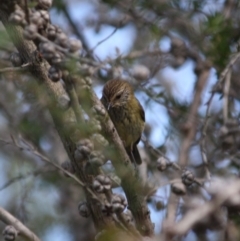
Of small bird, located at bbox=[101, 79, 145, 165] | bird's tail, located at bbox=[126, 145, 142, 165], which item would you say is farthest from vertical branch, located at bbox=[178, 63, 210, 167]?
small bird, located at bbox=[101, 79, 145, 165]

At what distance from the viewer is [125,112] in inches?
315

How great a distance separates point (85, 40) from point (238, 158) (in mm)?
3399

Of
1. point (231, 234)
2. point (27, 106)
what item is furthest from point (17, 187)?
point (231, 234)

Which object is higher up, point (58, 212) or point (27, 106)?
point (27, 106)

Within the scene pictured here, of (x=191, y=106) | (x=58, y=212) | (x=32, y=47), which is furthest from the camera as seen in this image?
(x=58, y=212)

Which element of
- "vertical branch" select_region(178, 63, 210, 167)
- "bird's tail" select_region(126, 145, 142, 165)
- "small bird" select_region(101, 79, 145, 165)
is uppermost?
"small bird" select_region(101, 79, 145, 165)

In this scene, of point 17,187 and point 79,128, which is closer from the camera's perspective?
point 79,128

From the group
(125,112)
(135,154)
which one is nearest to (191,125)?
(135,154)

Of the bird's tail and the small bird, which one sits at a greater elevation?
the small bird

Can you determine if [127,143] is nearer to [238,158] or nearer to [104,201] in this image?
[238,158]

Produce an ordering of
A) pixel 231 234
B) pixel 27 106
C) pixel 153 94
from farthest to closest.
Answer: pixel 27 106 < pixel 153 94 < pixel 231 234

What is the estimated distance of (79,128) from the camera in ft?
11.6

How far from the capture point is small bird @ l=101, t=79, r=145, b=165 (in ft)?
24.9

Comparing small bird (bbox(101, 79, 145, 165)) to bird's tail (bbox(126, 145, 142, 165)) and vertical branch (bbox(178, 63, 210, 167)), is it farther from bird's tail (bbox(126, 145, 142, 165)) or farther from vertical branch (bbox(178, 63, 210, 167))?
vertical branch (bbox(178, 63, 210, 167))
